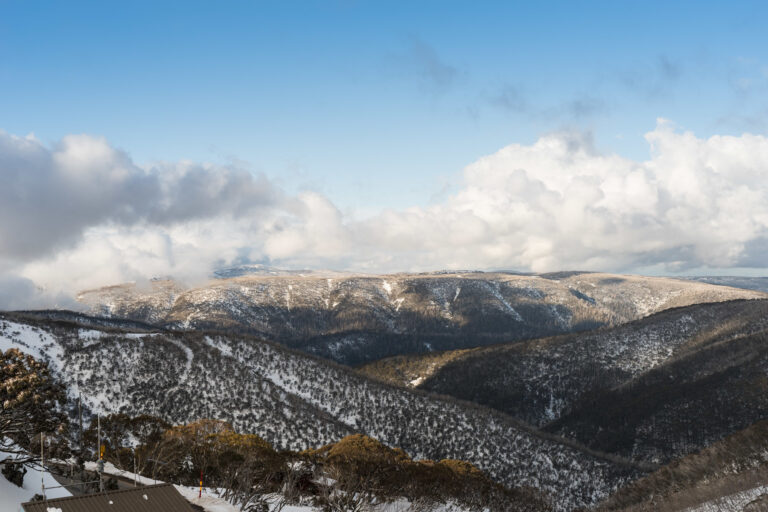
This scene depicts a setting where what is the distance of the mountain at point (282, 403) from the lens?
402ft

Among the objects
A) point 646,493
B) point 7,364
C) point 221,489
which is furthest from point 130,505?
point 646,493

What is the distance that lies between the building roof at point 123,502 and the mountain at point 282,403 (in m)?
84.2

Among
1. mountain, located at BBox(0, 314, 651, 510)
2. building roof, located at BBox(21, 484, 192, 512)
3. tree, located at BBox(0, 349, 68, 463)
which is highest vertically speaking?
tree, located at BBox(0, 349, 68, 463)

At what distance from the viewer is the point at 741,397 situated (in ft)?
572

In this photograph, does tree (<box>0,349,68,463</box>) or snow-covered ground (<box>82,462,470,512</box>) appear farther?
snow-covered ground (<box>82,462,470,512</box>)

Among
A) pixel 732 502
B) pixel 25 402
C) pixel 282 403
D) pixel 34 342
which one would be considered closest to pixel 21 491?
pixel 25 402

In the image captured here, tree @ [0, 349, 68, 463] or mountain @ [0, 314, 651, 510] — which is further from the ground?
tree @ [0, 349, 68, 463]

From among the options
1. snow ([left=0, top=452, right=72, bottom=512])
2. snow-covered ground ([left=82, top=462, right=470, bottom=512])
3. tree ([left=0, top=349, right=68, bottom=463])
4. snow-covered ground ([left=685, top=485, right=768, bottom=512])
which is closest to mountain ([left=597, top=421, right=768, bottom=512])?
snow-covered ground ([left=685, top=485, right=768, bottom=512])

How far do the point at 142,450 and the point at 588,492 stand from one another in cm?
10400

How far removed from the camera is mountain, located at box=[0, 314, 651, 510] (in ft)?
402

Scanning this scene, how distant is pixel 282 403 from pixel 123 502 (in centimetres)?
10261

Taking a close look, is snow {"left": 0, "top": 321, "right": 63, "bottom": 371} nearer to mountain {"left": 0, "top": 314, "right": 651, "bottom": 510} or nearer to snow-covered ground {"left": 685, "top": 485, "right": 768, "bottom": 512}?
mountain {"left": 0, "top": 314, "right": 651, "bottom": 510}

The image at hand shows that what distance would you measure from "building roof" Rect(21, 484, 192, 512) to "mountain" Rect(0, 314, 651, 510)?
8423 centimetres

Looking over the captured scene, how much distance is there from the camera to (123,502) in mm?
34281
